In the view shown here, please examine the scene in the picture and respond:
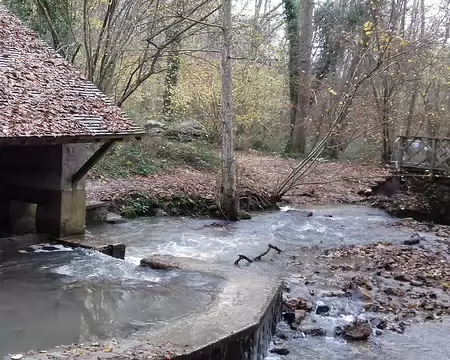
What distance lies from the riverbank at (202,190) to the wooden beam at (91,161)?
412 centimetres

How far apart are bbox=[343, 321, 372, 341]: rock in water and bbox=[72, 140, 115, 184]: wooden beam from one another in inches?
169

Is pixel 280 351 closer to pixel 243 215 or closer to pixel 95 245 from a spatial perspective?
pixel 95 245

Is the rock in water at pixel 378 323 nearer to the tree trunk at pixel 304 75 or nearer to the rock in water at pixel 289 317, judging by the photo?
the rock in water at pixel 289 317

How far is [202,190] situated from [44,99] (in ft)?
24.4

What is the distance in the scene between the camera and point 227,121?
13109 mm

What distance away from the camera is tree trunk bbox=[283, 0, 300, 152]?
22616 mm

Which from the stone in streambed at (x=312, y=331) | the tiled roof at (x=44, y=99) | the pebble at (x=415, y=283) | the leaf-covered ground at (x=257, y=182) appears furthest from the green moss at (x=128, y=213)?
the stone in streambed at (x=312, y=331)

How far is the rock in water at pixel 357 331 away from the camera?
6.85 meters

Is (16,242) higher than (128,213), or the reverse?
(16,242)

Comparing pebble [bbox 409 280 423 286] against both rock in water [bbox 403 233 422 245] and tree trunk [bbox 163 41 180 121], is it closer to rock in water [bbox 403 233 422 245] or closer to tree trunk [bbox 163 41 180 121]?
rock in water [bbox 403 233 422 245]

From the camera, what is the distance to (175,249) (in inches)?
420

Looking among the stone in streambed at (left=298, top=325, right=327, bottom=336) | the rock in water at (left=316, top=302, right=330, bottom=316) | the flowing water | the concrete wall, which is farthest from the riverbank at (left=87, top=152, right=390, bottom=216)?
the stone in streambed at (left=298, top=325, right=327, bottom=336)

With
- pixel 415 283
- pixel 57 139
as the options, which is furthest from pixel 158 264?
pixel 415 283

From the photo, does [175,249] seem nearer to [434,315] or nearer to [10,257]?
[10,257]
